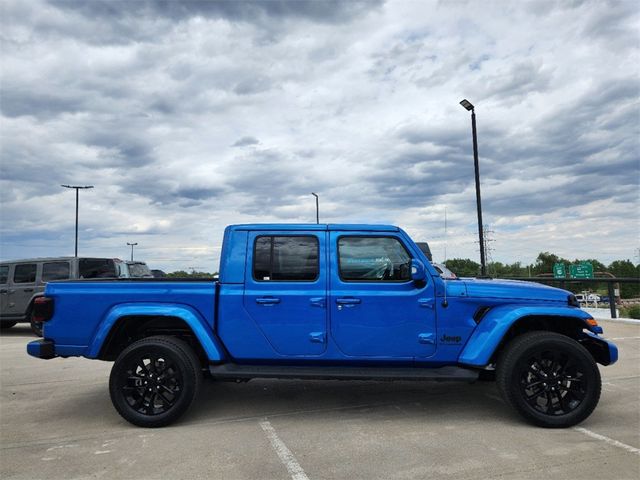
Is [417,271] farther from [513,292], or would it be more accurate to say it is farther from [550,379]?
[550,379]

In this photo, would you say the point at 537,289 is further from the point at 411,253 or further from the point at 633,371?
the point at 633,371

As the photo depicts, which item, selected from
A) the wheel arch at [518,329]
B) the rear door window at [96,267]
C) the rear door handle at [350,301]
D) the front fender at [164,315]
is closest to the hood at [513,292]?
the wheel arch at [518,329]

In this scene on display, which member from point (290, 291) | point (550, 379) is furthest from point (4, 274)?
point (550, 379)

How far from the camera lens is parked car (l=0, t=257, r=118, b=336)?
1207 cm

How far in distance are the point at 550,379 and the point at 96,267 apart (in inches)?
439

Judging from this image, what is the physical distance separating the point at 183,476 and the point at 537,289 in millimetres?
3519

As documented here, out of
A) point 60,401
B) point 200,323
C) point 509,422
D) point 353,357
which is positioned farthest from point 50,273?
point 509,422

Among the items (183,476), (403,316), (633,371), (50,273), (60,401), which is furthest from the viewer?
(50,273)

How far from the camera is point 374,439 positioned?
13.9ft

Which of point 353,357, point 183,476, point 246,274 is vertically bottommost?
point 183,476

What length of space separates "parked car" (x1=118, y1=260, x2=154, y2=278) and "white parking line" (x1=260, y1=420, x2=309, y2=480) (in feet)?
29.9

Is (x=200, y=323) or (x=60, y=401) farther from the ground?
(x=200, y=323)

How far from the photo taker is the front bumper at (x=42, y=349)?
4.80m

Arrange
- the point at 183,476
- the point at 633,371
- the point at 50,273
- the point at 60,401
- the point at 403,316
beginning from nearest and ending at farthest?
the point at 183,476 < the point at 403,316 < the point at 60,401 < the point at 633,371 < the point at 50,273
